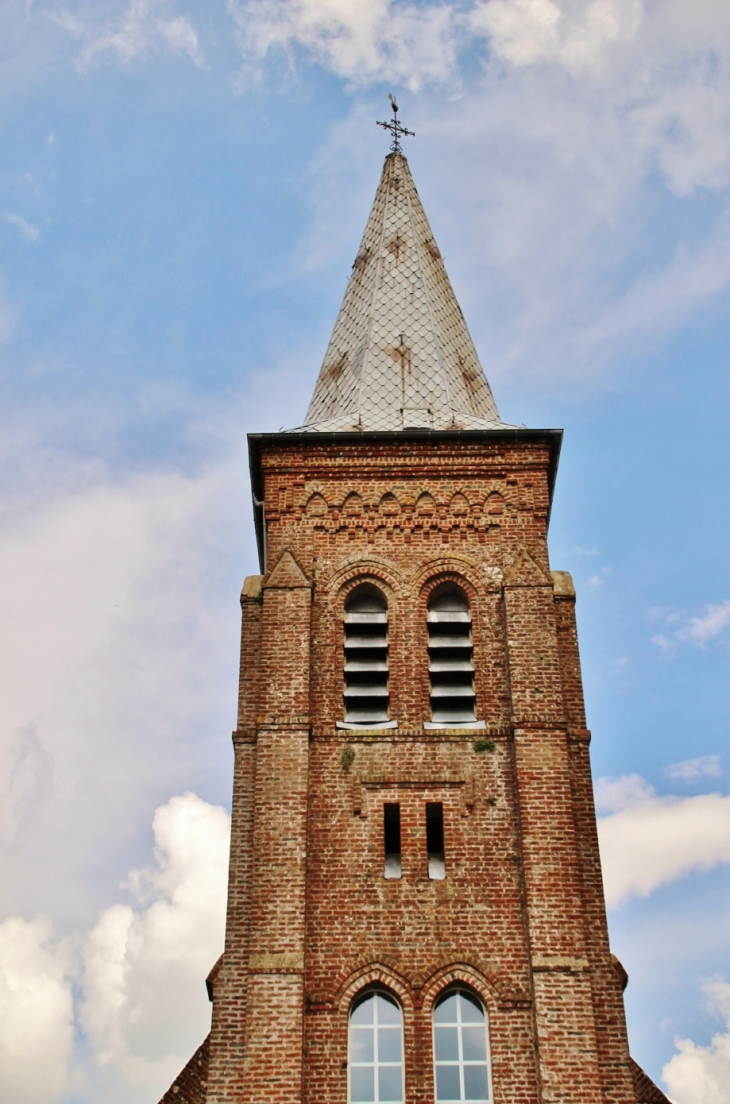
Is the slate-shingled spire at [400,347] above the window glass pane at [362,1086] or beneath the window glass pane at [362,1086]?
above

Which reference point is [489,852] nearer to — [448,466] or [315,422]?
[448,466]

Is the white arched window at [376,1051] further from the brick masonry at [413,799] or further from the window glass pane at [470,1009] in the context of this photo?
the window glass pane at [470,1009]

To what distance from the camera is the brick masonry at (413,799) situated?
16.2m

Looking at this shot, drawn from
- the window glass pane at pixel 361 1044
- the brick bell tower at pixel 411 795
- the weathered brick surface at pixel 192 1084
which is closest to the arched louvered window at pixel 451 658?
the brick bell tower at pixel 411 795

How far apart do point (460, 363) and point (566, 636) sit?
6763mm

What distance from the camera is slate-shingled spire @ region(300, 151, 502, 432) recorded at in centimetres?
2275

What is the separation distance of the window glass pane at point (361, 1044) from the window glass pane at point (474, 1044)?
3.81 feet

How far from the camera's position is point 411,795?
59.3 feet

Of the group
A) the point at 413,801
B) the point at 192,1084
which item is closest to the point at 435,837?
the point at 413,801

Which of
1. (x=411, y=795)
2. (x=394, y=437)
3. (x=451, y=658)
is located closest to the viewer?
(x=411, y=795)

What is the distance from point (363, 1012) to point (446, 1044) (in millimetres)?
1099

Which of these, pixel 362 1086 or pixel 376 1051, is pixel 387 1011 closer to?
pixel 376 1051

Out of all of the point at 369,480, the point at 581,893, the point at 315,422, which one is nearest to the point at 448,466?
the point at 369,480

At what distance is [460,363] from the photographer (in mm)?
24453
